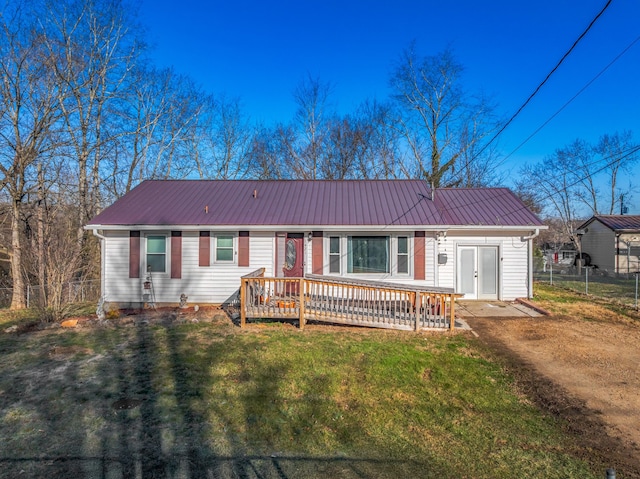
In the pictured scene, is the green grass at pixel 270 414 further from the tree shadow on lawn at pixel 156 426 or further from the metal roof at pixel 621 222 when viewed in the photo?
the metal roof at pixel 621 222

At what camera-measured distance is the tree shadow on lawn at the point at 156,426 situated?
3.13m

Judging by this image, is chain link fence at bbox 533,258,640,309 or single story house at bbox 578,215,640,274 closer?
chain link fence at bbox 533,258,640,309

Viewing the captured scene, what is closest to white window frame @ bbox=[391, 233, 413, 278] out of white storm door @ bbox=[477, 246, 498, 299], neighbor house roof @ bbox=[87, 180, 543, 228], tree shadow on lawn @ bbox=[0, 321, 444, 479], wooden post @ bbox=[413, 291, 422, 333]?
neighbor house roof @ bbox=[87, 180, 543, 228]

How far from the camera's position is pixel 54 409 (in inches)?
165

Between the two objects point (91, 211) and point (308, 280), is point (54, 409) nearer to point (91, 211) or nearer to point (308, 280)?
point (308, 280)

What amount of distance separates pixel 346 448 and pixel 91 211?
17955mm

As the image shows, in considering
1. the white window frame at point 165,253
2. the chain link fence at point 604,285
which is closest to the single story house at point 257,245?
the white window frame at point 165,253

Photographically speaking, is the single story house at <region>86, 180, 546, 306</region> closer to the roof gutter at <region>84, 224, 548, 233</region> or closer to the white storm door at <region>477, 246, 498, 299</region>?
the roof gutter at <region>84, 224, 548, 233</region>

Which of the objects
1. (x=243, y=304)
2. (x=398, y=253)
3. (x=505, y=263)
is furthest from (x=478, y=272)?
(x=243, y=304)

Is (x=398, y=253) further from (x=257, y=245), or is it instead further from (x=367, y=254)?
(x=257, y=245)

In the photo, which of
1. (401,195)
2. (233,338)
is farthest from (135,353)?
(401,195)

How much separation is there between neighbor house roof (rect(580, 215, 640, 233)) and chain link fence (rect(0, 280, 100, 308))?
90.9 feet

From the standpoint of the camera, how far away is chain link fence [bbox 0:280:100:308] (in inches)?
340

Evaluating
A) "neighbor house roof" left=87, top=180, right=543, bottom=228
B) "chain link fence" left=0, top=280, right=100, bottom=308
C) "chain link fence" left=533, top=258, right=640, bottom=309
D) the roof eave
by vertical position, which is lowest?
"chain link fence" left=533, top=258, right=640, bottom=309
